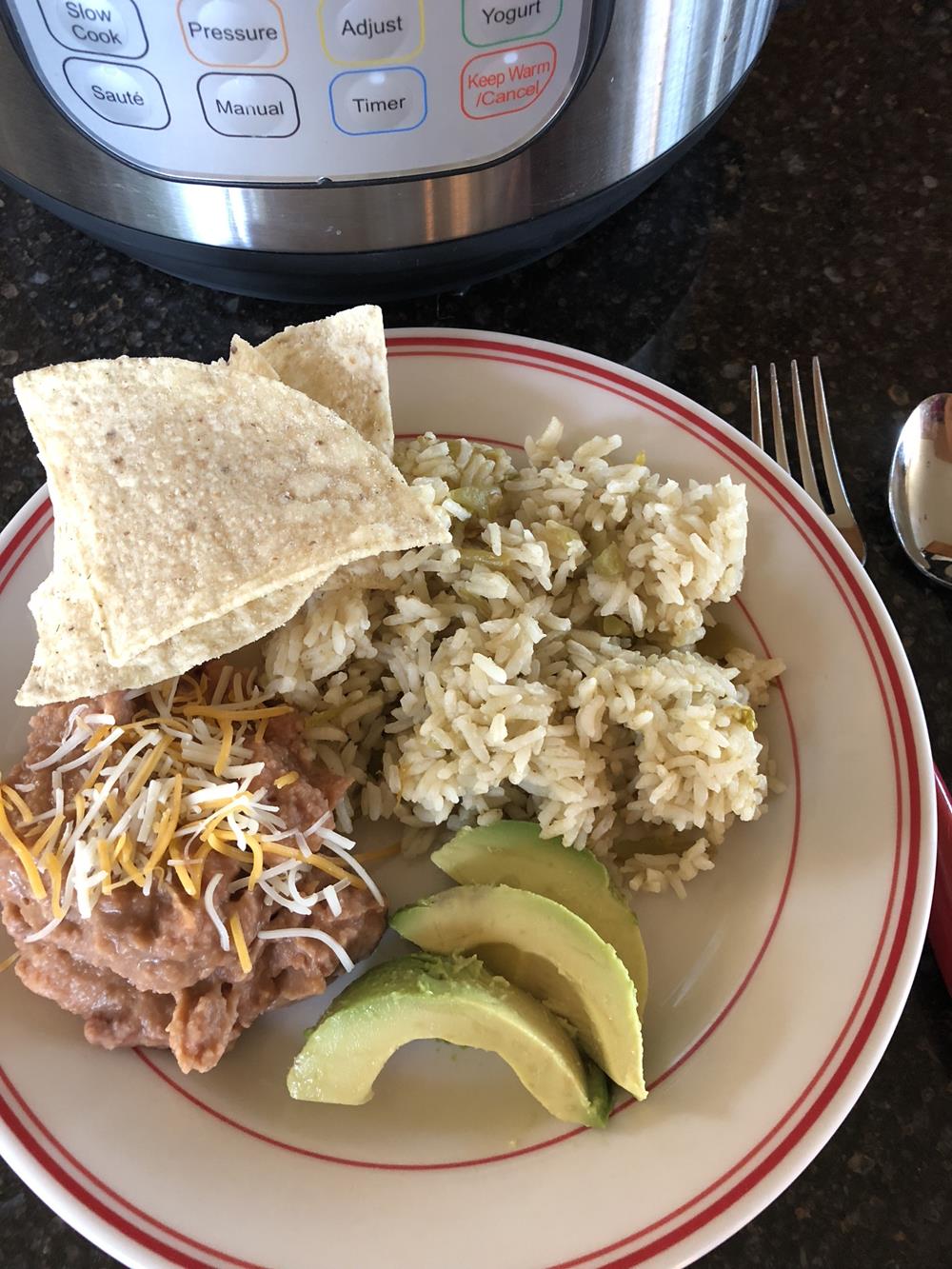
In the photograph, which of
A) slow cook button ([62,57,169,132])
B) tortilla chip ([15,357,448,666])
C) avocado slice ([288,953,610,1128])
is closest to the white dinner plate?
avocado slice ([288,953,610,1128])

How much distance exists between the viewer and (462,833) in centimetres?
103

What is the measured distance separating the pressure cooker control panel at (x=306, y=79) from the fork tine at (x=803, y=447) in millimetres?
513

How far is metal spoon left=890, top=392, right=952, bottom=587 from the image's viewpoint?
49.1 inches

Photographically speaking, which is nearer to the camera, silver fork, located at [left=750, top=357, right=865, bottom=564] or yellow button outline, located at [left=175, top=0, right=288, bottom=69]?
yellow button outline, located at [left=175, top=0, right=288, bottom=69]

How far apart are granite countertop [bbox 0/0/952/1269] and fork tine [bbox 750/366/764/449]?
0.04 m

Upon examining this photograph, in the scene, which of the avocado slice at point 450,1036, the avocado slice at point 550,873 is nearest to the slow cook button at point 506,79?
the avocado slice at point 550,873

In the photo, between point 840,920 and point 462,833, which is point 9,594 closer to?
point 462,833

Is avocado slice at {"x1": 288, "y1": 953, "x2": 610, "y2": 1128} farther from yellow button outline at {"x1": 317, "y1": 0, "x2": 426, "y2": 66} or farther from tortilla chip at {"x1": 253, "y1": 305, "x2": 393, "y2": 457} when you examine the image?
yellow button outline at {"x1": 317, "y1": 0, "x2": 426, "y2": 66}

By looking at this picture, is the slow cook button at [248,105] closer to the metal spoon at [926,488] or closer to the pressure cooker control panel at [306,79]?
the pressure cooker control panel at [306,79]

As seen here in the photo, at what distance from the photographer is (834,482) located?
4.18ft

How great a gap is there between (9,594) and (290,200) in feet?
1.75

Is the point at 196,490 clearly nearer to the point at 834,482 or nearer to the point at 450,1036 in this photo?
the point at 450,1036

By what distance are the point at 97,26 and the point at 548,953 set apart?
34.9 inches

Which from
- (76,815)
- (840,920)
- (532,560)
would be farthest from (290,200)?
(840,920)
